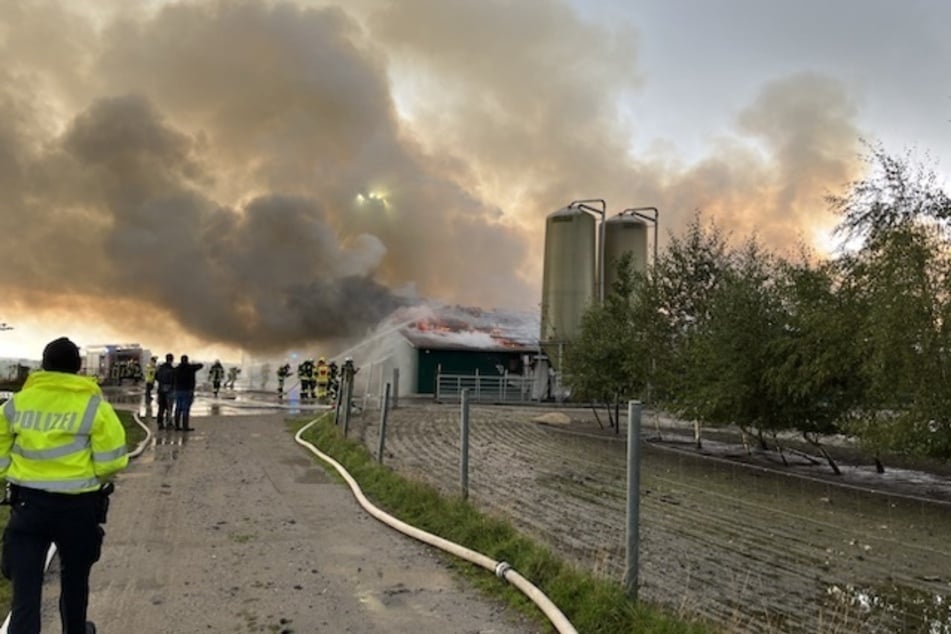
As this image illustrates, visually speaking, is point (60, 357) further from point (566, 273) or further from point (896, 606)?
point (566, 273)

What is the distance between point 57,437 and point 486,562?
296 cm

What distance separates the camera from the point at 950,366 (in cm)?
869

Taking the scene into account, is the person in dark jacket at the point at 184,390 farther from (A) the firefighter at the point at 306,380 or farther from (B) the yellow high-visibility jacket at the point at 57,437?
(A) the firefighter at the point at 306,380

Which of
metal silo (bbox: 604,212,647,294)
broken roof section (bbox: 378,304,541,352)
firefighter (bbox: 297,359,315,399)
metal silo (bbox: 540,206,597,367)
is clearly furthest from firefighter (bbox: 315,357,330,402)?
metal silo (bbox: 604,212,647,294)

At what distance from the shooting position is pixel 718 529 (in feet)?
24.1

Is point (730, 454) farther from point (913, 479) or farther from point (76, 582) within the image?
point (76, 582)

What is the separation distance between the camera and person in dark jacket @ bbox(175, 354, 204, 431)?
14734 mm

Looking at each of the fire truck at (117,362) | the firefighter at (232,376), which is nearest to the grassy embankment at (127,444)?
the firefighter at (232,376)

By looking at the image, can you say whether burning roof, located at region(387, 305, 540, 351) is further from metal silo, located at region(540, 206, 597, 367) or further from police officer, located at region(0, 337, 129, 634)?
police officer, located at region(0, 337, 129, 634)

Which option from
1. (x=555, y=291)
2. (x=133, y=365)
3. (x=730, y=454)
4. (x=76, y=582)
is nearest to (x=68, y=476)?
(x=76, y=582)

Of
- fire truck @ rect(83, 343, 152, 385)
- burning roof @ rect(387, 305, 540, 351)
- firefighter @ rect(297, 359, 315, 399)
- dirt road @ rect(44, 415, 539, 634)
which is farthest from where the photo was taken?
fire truck @ rect(83, 343, 152, 385)

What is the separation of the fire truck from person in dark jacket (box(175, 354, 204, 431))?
27.9 m

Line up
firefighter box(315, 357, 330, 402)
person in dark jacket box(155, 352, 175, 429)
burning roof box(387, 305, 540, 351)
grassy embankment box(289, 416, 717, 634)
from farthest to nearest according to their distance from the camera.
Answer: burning roof box(387, 305, 540, 351) → firefighter box(315, 357, 330, 402) → person in dark jacket box(155, 352, 175, 429) → grassy embankment box(289, 416, 717, 634)

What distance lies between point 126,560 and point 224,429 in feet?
33.7
